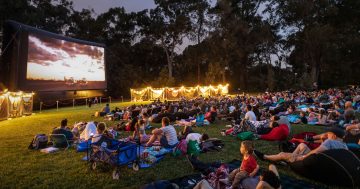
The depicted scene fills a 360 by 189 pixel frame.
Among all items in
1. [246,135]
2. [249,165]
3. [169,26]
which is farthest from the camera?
[169,26]

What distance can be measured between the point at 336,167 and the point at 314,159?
1.34 feet

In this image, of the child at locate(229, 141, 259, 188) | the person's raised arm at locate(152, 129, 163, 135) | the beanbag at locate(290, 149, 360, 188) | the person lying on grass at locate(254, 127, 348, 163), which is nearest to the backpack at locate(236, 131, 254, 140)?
the person lying on grass at locate(254, 127, 348, 163)

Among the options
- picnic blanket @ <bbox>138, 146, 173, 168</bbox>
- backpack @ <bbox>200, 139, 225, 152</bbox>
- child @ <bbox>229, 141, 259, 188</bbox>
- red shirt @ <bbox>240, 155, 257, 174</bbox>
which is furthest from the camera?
backpack @ <bbox>200, 139, 225, 152</bbox>

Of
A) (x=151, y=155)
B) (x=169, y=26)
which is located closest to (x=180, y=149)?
(x=151, y=155)

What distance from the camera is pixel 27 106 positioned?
813 inches

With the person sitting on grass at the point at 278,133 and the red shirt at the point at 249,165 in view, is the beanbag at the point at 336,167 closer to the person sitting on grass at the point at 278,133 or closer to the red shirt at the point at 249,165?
the red shirt at the point at 249,165

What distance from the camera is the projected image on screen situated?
23.3 meters

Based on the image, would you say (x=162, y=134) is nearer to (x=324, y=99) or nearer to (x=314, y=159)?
(x=314, y=159)

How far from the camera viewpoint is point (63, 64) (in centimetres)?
2634

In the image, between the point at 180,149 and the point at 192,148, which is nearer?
the point at 192,148

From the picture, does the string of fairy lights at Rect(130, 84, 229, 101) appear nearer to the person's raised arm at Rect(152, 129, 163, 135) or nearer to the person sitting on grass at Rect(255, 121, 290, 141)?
the person sitting on grass at Rect(255, 121, 290, 141)

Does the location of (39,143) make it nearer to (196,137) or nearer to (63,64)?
(196,137)

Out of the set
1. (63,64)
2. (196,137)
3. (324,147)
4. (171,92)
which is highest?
(63,64)

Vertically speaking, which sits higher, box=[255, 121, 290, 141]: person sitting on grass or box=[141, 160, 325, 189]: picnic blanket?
box=[255, 121, 290, 141]: person sitting on grass
